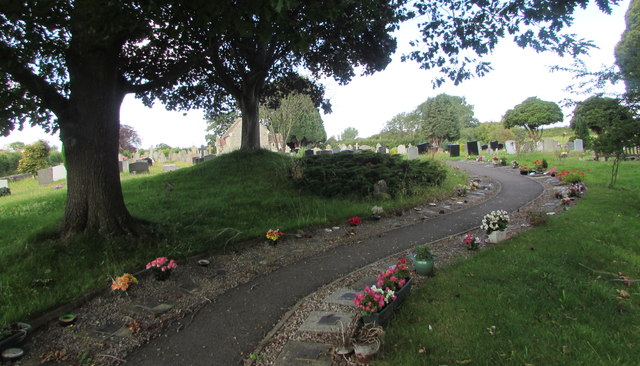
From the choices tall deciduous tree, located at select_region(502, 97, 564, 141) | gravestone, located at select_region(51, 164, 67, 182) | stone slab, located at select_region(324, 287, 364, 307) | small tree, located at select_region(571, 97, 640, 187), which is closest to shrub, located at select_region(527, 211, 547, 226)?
small tree, located at select_region(571, 97, 640, 187)

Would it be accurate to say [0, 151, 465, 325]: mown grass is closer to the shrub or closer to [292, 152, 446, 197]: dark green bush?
[292, 152, 446, 197]: dark green bush

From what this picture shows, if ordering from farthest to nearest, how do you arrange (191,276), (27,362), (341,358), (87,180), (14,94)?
(14,94), (87,180), (191,276), (27,362), (341,358)

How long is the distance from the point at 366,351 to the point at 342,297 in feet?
4.26

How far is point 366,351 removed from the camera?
268 centimetres

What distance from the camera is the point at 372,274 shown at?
465 cm

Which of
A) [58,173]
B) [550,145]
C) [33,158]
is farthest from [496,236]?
[33,158]

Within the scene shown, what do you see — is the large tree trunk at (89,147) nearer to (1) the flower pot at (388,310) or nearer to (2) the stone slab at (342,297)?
(2) the stone slab at (342,297)

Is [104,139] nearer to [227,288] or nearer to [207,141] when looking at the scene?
[227,288]

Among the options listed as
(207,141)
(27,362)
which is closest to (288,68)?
(27,362)

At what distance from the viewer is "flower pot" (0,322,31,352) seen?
10.1 feet

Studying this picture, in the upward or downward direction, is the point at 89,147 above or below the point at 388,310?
above

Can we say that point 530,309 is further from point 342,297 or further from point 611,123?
point 611,123

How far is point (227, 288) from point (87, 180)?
9.65ft

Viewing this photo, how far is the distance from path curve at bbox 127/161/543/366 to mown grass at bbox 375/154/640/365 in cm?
132
